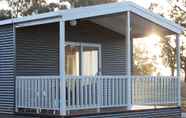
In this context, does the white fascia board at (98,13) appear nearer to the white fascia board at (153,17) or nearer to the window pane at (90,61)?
the white fascia board at (153,17)

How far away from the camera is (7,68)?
1481 centimetres

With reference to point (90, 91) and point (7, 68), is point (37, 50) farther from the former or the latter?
point (90, 91)

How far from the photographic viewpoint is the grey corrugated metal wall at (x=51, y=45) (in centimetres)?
1509

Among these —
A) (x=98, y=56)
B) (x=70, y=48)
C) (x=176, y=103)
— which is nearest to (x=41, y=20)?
(x=70, y=48)

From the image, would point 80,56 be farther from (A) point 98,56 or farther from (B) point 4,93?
(B) point 4,93

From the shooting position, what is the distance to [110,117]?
13.9 m

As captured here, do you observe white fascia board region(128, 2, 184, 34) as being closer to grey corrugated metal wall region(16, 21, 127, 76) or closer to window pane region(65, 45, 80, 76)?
grey corrugated metal wall region(16, 21, 127, 76)

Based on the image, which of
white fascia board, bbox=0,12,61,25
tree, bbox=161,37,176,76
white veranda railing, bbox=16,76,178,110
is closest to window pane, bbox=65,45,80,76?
white veranda railing, bbox=16,76,178,110

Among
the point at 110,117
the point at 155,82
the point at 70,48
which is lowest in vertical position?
the point at 110,117

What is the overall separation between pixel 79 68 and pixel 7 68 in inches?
114

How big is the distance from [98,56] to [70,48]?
135cm

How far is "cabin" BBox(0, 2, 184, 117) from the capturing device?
13195mm

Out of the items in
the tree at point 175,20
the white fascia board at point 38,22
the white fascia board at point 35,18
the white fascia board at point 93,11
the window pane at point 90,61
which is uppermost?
the tree at point 175,20

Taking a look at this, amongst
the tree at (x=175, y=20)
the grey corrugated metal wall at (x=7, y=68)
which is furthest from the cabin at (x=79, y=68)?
the tree at (x=175, y=20)
